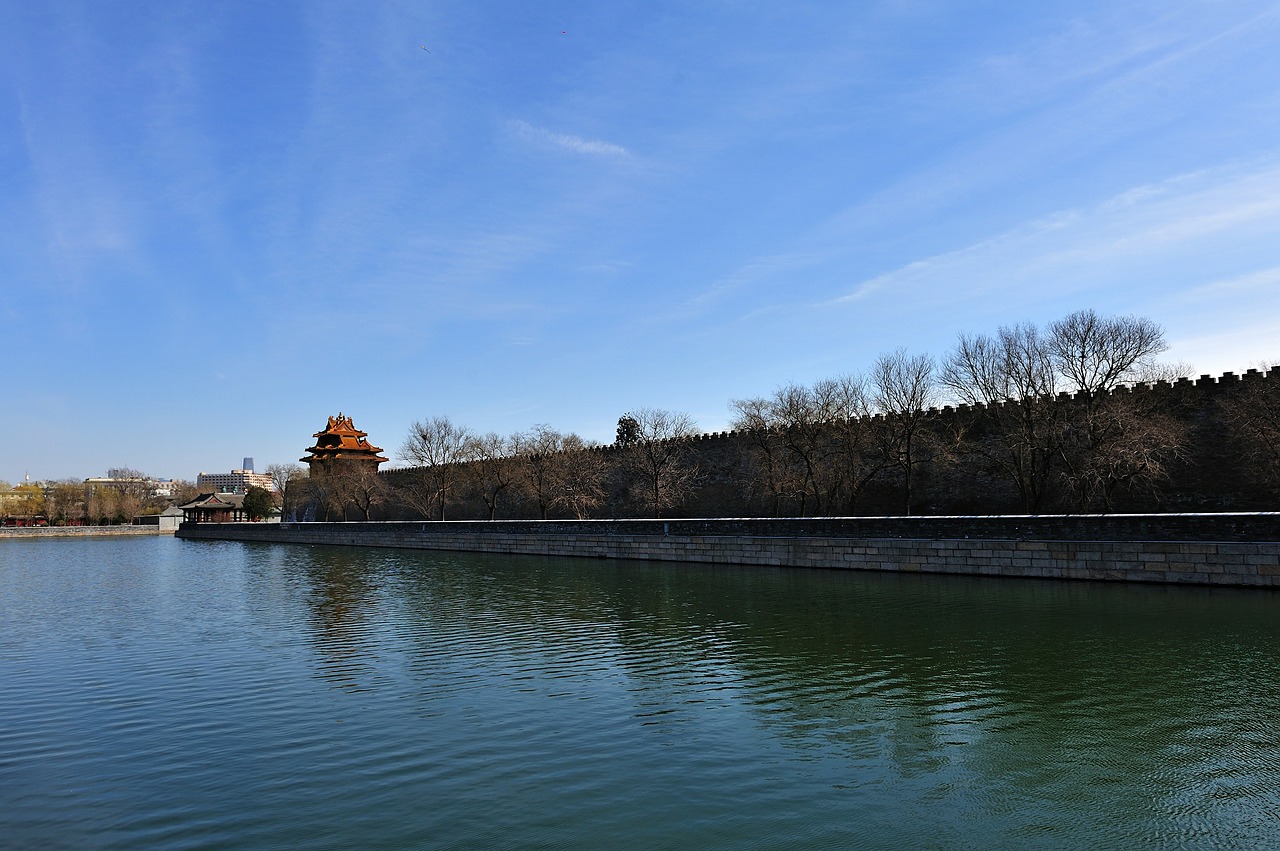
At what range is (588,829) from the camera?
5.72 meters

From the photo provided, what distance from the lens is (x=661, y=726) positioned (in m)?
8.33

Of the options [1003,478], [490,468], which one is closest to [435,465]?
[490,468]

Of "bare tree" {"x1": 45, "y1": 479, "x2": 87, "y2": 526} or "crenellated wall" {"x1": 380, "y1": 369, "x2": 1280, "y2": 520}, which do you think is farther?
"bare tree" {"x1": 45, "y1": 479, "x2": 87, "y2": 526}

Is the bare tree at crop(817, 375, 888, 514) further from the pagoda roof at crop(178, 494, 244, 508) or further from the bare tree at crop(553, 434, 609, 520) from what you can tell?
the pagoda roof at crop(178, 494, 244, 508)

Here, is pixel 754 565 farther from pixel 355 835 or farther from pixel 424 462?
pixel 424 462

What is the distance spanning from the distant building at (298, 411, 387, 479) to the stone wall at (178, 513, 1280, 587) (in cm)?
3814

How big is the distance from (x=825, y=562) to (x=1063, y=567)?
6769 mm

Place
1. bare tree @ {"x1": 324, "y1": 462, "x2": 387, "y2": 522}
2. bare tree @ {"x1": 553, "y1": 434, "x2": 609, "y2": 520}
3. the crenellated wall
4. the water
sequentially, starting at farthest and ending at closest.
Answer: bare tree @ {"x1": 324, "y1": 462, "x2": 387, "y2": 522}, bare tree @ {"x1": 553, "y1": 434, "x2": 609, "y2": 520}, the crenellated wall, the water

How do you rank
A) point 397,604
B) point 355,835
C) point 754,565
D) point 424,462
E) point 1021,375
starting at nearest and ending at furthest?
point 355,835 → point 397,604 → point 754,565 → point 1021,375 → point 424,462

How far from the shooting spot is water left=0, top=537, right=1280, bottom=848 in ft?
19.1

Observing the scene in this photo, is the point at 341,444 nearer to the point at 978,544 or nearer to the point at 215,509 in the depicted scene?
the point at 215,509

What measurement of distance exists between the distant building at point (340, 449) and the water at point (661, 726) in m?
52.7

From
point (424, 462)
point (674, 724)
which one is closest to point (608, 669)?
point (674, 724)

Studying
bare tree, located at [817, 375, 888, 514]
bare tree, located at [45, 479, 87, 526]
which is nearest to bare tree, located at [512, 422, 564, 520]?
bare tree, located at [817, 375, 888, 514]
